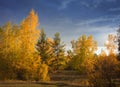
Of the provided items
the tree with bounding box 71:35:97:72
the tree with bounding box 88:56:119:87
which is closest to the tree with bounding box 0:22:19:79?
the tree with bounding box 88:56:119:87

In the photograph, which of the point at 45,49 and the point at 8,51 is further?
the point at 45,49

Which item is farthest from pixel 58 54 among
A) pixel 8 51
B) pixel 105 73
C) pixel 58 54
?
pixel 105 73

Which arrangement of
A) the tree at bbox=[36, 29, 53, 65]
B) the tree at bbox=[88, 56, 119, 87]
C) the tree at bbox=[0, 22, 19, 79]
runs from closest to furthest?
the tree at bbox=[88, 56, 119, 87]
the tree at bbox=[0, 22, 19, 79]
the tree at bbox=[36, 29, 53, 65]

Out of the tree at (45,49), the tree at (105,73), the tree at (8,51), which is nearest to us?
the tree at (105,73)

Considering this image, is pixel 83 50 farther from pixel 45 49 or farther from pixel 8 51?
pixel 8 51

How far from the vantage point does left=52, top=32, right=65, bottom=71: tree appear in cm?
7825

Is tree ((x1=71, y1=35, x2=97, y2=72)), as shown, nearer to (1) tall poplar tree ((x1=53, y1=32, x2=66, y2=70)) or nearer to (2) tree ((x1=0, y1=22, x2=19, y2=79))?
(1) tall poplar tree ((x1=53, y1=32, x2=66, y2=70))

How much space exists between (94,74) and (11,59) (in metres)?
18.3

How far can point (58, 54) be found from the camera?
262ft

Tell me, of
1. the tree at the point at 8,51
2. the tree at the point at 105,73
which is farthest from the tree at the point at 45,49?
the tree at the point at 105,73

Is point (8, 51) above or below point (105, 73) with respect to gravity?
above

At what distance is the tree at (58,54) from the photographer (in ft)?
257

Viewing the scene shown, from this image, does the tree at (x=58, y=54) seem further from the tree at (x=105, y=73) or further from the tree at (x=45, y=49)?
the tree at (x=105, y=73)

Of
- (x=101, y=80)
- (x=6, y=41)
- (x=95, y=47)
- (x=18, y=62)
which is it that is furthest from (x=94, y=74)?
(x=95, y=47)
